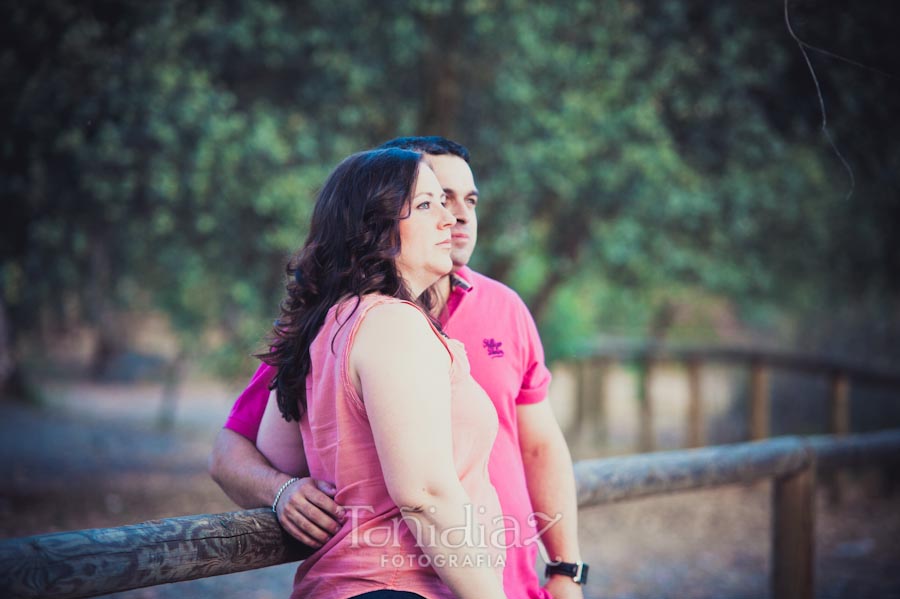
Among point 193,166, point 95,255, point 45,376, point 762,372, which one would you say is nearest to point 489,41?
point 193,166

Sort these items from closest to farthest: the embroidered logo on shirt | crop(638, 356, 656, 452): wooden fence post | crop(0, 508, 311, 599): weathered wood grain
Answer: crop(0, 508, 311, 599): weathered wood grain < the embroidered logo on shirt < crop(638, 356, 656, 452): wooden fence post

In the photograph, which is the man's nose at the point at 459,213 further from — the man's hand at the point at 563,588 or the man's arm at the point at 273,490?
the man's hand at the point at 563,588

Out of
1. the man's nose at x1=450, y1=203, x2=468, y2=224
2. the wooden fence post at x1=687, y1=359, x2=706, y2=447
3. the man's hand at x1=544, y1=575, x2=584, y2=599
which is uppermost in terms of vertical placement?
the man's nose at x1=450, y1=203, x2=468, y2=224

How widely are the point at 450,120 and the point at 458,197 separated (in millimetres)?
4376

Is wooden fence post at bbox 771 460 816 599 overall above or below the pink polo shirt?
below

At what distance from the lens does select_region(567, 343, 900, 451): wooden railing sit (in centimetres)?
741

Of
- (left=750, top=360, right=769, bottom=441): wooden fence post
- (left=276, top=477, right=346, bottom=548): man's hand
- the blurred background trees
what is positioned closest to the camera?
(left=276, top=477, right=346, bottom=548): man's hand

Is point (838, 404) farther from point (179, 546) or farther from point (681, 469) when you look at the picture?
point (179, 546)

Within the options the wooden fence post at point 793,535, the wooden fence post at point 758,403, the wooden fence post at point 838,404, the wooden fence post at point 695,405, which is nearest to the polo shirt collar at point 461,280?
the wooden fence post at point 793,535

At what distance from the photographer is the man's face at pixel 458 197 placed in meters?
2.25

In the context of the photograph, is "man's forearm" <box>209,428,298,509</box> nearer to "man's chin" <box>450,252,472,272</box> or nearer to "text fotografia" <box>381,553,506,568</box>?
"text fotografia" <box>381,553,506,568</box>

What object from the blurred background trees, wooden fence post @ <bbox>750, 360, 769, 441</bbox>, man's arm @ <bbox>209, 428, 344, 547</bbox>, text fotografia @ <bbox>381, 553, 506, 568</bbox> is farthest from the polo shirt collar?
wooden fence post @ <bbox>750, 360, 769, 441</bbox>

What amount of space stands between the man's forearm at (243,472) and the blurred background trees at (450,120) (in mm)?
3029

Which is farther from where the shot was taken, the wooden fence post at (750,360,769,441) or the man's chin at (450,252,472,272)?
the wooden fence post at (750,360,769,441)
